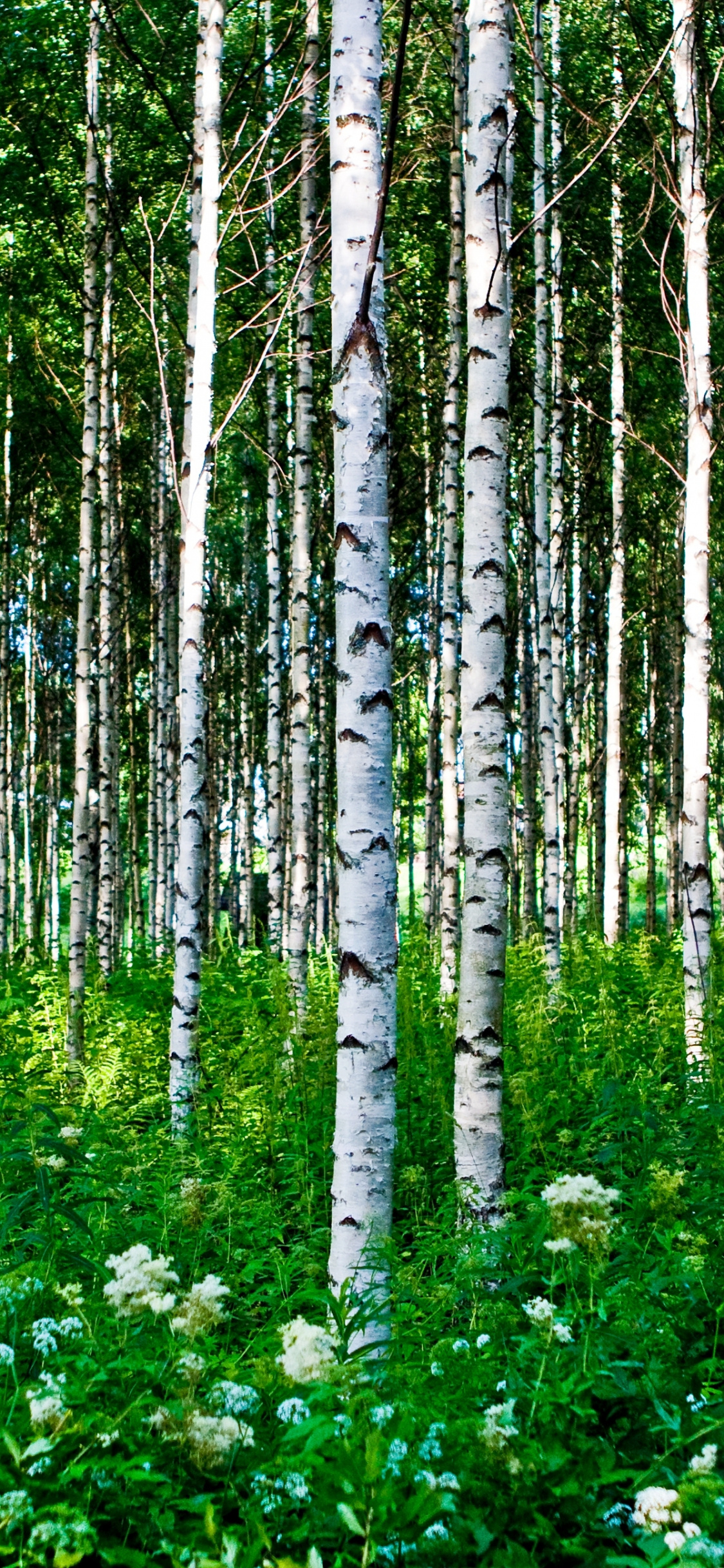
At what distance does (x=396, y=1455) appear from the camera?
207 cm

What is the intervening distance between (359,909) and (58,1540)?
196 centimetres

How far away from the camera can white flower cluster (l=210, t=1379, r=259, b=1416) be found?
2.28m

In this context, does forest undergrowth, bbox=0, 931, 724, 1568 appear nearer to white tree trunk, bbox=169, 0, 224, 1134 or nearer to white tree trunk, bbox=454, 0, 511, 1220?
white tree trunk, bbox=454, 0, 511, 1220

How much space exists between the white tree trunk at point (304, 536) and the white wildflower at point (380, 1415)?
6443 millimetres

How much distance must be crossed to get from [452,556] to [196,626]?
444 centimetres

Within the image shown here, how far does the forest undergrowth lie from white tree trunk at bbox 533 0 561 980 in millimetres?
4674

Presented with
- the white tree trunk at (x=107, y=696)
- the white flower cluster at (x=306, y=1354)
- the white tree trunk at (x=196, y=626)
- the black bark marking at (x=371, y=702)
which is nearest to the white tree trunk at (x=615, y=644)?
the white tree trunk at (x=196, y=626)

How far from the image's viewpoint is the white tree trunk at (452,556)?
9.70 m

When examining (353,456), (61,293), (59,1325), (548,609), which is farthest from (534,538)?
(61,293)

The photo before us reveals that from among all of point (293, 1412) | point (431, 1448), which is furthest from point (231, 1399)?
point (431, 1448)

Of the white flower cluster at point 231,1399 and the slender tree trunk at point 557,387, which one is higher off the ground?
the slender tree trunk at point 557,387

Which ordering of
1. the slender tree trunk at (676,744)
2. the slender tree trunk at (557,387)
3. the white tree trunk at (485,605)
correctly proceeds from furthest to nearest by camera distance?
1. the slender tree trunk at (676,744)
2. the slender tree trunk at (557,387)
3. the white tree trunk at (485,605)

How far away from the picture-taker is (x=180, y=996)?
6.65m

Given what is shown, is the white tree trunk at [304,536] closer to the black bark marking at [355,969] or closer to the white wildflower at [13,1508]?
the black bark marking at [355,969]
